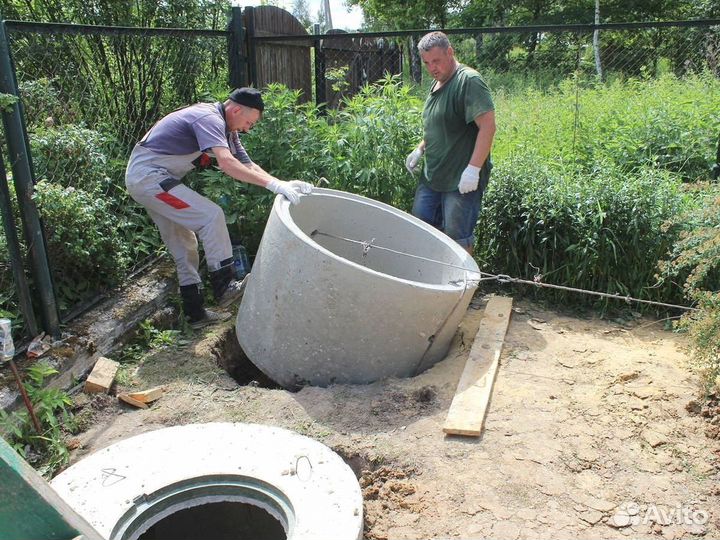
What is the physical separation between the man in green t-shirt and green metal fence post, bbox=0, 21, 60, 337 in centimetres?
237

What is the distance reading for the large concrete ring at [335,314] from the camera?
10.5 ft

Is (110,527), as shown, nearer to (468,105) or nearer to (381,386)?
(381,386)

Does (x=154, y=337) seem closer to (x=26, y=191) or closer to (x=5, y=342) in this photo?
(x=26, y=191)

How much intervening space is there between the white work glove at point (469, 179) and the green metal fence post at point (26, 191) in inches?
97.7

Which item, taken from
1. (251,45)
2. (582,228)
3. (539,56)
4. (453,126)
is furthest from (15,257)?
(539,56)

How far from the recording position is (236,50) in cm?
541

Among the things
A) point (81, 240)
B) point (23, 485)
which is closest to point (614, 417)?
point (23, 485)

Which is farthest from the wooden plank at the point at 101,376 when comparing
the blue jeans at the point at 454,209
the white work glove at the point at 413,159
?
the white work glove at the point at 413,159

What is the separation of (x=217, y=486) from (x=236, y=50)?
13.2 ft

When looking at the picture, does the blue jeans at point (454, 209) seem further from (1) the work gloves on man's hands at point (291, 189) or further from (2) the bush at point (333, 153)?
(1) the work gloves on man's hands at point (291, 189)

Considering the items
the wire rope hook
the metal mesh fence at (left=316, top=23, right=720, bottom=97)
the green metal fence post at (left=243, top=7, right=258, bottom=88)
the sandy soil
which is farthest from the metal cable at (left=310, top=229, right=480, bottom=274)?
the green metal fence post at (left=243, top=7, right=258, bottom=88)

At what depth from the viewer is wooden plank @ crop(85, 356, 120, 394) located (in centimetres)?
333

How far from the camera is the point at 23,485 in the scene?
1.55 metres

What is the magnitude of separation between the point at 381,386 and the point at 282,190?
50.2 inches
